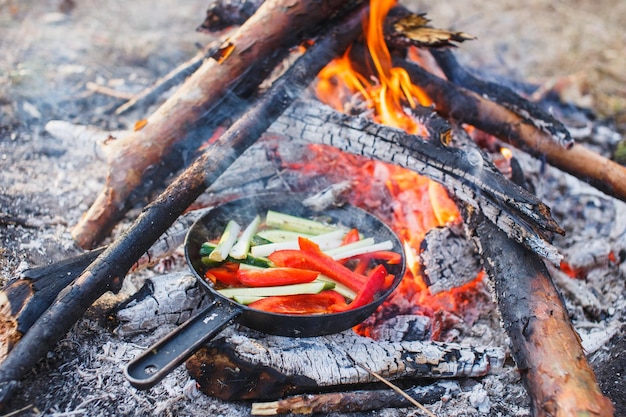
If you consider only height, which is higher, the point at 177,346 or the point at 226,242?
the point at 177,346

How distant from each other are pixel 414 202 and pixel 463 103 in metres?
0.84

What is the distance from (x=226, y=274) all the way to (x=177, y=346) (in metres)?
0.69

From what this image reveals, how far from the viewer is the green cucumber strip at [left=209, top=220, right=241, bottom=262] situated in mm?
2633

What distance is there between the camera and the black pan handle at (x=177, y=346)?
71.4 inches

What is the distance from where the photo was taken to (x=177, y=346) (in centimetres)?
197

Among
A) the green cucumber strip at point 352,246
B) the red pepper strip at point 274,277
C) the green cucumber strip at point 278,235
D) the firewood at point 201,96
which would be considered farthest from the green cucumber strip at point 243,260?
the firewood at point 201,96

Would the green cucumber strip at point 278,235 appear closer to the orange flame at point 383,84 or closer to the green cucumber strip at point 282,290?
the green cucumber strip at point 282,290

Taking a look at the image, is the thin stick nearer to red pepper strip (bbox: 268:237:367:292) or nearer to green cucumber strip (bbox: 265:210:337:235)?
red pepper strip (bbox: 268:237:367:292)

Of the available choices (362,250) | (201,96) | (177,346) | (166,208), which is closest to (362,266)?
(362,250)

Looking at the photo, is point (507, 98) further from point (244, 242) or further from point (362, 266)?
point (244, 242)

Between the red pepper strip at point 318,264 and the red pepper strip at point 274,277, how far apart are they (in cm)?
11

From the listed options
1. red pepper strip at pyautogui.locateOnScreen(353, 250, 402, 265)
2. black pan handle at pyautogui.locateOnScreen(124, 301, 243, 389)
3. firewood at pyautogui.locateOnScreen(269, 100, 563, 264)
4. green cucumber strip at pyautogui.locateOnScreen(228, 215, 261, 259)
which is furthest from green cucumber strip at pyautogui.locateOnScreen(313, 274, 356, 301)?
firewood at pyautogui.locateOnScreen(269, 100, 563, 264)

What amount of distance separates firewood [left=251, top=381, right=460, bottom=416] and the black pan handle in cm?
46

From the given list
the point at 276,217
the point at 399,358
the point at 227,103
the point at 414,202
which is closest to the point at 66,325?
the point at 276,217
